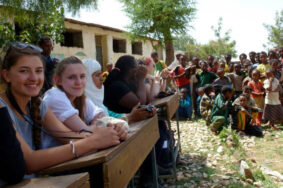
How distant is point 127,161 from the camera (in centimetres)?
160

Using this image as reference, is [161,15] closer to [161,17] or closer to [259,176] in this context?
[161,17]

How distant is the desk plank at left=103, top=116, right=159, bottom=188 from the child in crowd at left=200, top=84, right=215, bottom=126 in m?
5.06

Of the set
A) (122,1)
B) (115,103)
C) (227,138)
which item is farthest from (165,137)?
(122,1)

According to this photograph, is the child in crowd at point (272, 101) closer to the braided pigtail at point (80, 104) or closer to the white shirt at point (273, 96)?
the white shirt at point (273, 96)

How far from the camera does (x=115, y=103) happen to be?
327 cm

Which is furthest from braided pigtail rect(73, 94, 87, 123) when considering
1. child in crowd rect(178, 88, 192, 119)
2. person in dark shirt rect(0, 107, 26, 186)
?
child in crowd rect(178, 88, 192, 119)

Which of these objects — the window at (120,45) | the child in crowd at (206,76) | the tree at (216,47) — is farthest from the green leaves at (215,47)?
the child in crowd at (206,76)

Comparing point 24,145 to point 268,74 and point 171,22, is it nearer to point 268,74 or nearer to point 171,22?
point 268,74

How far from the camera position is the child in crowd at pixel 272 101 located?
687 cm

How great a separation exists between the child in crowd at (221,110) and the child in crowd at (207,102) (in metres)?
0.48

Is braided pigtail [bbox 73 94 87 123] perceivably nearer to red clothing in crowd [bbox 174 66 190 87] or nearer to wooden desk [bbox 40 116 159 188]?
wooden desk [bbox 40 116 159 188]

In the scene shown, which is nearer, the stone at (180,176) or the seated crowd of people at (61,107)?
the seated crowd of people at (61,107)

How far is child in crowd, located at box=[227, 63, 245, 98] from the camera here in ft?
26.7

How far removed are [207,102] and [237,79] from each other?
1.54 metres
